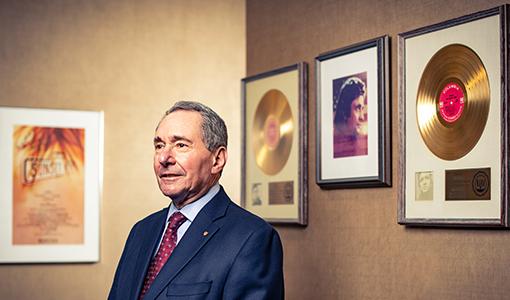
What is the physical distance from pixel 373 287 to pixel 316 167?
68 centimetres

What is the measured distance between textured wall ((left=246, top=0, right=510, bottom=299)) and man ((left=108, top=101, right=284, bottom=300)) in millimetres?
685

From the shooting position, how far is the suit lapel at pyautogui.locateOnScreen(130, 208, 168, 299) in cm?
302

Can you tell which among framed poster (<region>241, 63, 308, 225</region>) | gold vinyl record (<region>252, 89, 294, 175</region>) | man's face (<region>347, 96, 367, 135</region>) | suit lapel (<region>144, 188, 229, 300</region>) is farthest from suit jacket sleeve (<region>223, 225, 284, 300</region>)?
gold vinyl record (<region>252, 89, 294, 175</region>)

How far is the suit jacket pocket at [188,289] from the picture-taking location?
2.85 meters

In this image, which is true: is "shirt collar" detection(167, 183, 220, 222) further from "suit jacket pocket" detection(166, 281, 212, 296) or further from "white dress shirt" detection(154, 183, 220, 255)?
"suit jacket pocket" detection(166, 281, 212, 296)

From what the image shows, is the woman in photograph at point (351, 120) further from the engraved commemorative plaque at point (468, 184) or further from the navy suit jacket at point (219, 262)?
the navy suit jacket at point (219, 262)

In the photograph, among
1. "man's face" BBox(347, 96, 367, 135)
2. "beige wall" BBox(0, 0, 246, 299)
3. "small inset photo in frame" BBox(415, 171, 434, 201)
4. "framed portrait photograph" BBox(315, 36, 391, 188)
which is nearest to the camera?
"small inset photo in frame" BBox(415, 171, 434, 201)

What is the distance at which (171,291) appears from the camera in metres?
2.88

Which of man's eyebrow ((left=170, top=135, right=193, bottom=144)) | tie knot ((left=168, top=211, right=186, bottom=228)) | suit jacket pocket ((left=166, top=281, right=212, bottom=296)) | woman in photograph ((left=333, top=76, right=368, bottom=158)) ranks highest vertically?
woman in photograph ((left=333, top=76, right=368, bottom=158))

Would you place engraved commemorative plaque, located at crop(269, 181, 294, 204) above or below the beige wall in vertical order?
below

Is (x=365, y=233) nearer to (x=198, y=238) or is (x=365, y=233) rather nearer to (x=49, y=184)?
(x=198, y=238)

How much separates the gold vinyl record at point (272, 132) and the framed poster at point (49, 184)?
0.85 m

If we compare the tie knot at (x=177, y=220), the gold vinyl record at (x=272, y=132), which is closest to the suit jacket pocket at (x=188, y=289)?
the tie knot at (x=177, y=220)

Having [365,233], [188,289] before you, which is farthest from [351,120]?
[188,289]
